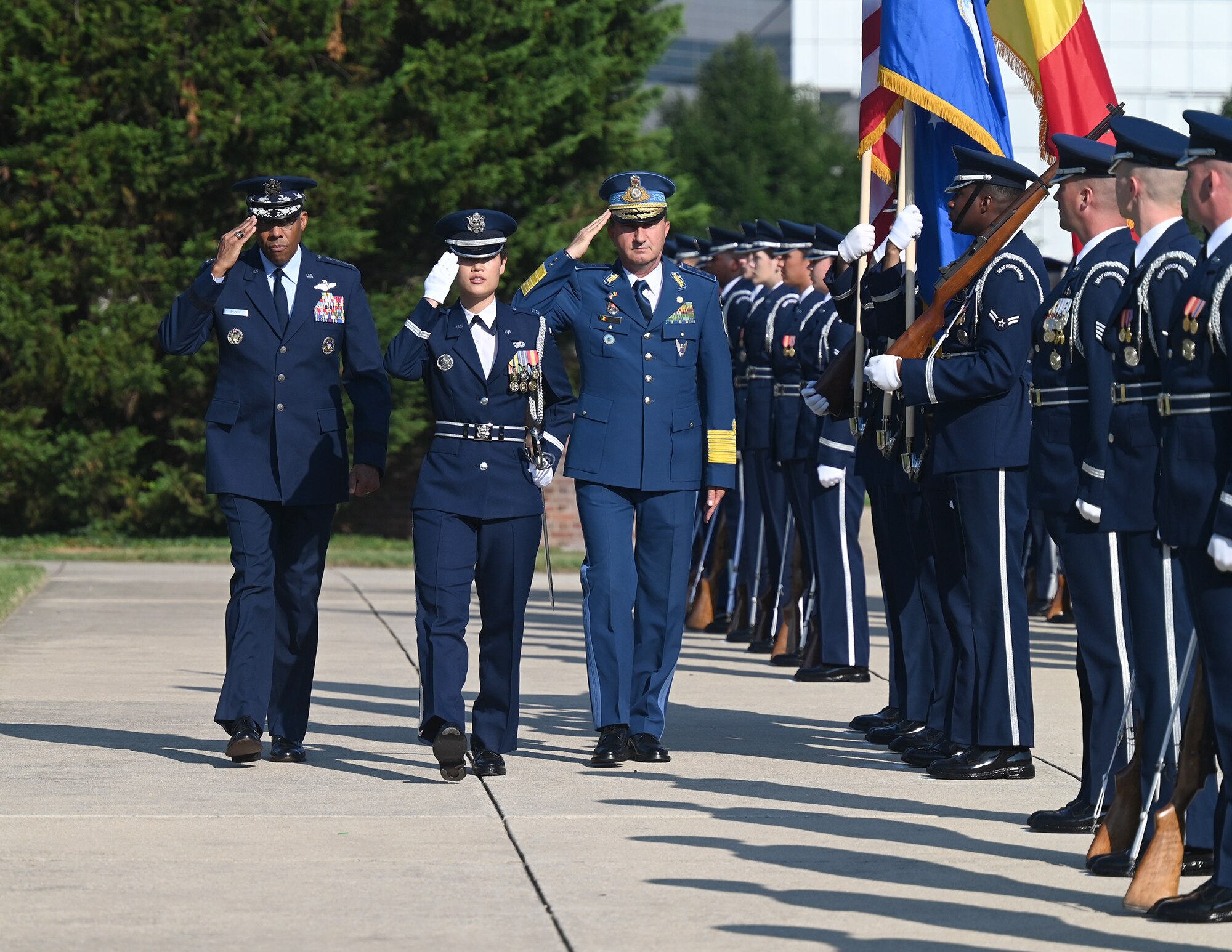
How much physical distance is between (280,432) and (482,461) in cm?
87

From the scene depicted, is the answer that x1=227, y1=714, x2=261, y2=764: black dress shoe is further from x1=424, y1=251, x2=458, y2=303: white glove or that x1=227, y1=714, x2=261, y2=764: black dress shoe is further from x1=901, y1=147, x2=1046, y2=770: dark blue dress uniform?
x1=901, y1=147, x2=1046, y2=770: dark blue dress uniform

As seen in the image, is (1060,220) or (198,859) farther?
(1060,220)

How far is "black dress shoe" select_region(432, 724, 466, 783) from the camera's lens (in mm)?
7148

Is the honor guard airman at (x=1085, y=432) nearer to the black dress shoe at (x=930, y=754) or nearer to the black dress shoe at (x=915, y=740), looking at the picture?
the black dress shoe at (x=930, y=754)

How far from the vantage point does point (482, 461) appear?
7.49 metres

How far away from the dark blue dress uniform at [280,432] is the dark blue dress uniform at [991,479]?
2.27 meters

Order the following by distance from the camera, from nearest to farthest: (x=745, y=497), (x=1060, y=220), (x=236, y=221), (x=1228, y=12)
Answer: (x=1060, y=220), (x=745, y=497), (x=236, y=221), (x=1228, y=12)

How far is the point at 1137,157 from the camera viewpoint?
558cm

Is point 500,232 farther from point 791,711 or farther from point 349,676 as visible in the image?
point 349,676

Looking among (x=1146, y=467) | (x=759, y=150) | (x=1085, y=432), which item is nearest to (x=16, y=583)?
(x=1085, y=432)

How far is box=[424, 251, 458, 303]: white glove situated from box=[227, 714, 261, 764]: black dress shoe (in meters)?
1.77

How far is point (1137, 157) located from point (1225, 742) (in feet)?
5.51

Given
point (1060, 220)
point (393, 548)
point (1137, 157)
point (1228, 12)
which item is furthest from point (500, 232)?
point (1228, 12)

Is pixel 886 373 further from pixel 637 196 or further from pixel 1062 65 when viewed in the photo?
pixel 1062 65
